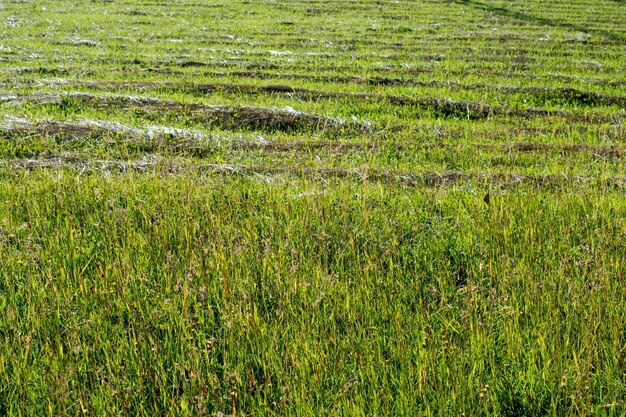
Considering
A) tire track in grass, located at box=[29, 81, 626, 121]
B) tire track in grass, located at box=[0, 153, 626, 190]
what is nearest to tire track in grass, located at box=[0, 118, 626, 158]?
tire track in grass, located at box=[29, 81, 626, 121]

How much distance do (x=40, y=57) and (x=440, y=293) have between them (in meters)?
11.9

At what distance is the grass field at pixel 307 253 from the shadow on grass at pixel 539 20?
9.42 m

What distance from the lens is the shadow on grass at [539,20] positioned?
61.2 feet

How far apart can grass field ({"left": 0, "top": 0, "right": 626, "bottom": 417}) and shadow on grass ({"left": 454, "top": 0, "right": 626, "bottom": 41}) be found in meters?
9.42

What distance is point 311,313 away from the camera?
3.45 m

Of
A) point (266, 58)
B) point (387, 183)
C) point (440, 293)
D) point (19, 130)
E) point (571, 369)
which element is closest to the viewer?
point (571, 369)

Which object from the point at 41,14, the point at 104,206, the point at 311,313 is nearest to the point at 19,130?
the point at 104,206

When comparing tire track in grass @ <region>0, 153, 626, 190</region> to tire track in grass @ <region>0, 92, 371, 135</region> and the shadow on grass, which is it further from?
the shadow on grass

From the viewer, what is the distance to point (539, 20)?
70.8 ft

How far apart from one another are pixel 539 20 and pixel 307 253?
65.8 feet

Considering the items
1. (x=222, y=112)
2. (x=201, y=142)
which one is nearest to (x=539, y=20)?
(x=222, y=112)

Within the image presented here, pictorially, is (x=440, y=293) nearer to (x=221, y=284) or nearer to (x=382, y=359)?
(x=382, y=359)

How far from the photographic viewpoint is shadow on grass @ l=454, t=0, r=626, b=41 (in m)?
18.7

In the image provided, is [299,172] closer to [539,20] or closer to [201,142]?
[201,142]
